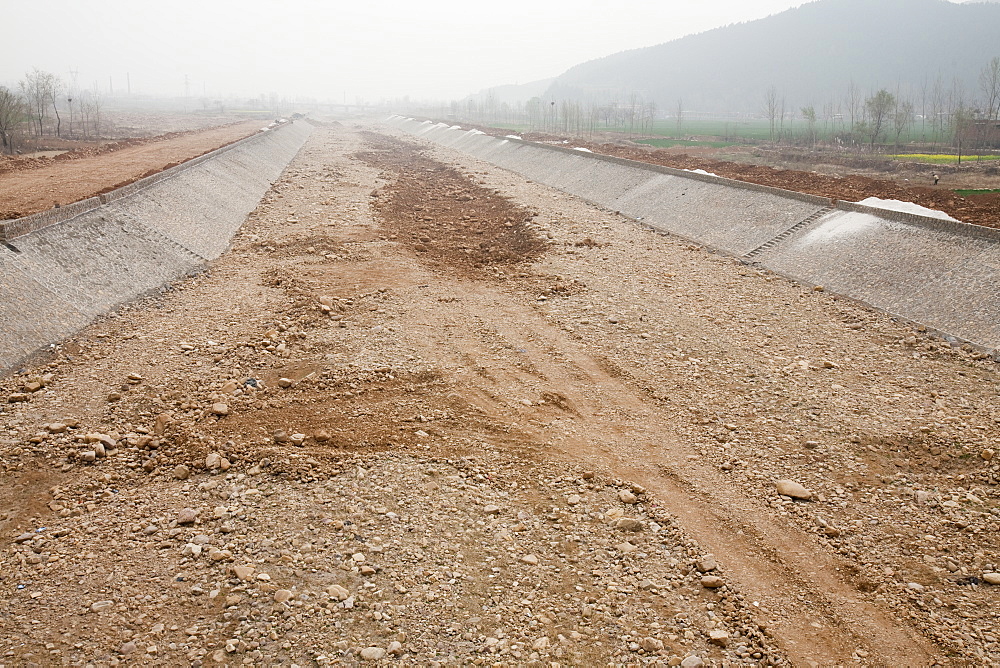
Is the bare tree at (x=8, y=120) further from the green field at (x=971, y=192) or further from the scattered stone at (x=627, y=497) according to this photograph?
the green field at (x=971, y=192)

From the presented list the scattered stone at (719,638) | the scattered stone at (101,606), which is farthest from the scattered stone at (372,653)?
the scattered stone at (719,638)

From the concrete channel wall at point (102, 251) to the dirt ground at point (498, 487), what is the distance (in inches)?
30.9

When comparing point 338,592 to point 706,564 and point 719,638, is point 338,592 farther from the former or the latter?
point 706,564

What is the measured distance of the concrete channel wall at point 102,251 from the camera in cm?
1191

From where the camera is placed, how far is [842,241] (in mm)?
17953

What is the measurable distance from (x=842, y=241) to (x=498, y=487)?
14.5 meters

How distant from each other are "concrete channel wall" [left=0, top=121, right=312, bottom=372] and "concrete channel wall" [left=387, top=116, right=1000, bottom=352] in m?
16.1

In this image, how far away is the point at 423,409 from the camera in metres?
9.88

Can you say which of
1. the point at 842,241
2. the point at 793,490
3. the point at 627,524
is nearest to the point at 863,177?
the point at 842,241

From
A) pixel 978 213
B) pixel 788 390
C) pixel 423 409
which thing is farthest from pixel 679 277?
pixel 978 213

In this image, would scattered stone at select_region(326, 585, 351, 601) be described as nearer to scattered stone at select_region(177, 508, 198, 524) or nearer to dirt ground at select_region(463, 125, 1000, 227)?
scattered stone at select_region(177, 508, 198, 524)

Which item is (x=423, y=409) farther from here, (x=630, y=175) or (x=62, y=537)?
(x=630, y=175)

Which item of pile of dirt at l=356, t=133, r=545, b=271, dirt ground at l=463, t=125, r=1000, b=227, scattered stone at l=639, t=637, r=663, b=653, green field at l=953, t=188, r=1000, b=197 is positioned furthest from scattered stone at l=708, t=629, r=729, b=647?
green field at l=953, t=188, r=1000, b=197

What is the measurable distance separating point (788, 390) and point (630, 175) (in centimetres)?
2285
